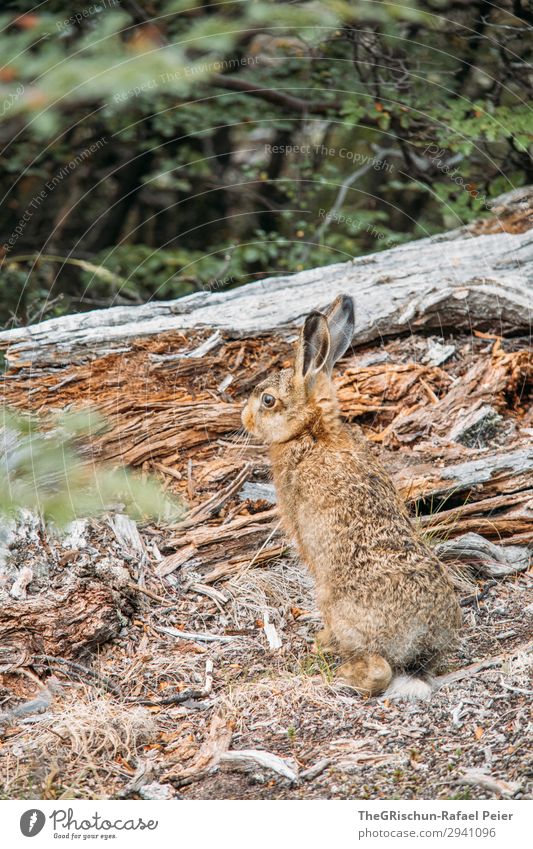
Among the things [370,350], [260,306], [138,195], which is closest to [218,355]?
[260,306]

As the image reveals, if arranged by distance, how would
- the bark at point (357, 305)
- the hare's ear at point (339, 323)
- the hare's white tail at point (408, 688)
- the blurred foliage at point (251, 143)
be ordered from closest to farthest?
1. the hare's white tail at point (408, 688)
2. the hare's ear at point (339, 323)
3. the bark at point (357, 305)
4. the blurred foliage at point (251, 143)

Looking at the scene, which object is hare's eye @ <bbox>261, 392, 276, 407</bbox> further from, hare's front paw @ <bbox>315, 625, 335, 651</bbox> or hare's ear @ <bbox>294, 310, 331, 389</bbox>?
hare's front paw @ <bbox>315, 625, 335, 651</bbox>

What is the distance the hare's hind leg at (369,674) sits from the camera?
4.54 meters

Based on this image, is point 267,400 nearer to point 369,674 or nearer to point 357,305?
point 369,674

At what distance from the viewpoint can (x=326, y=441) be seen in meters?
5.16

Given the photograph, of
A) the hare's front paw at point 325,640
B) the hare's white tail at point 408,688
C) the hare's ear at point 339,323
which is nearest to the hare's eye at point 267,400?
the hare's ear at point 339,323

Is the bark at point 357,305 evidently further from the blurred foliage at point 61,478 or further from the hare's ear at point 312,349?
the hare's ear at point 312,349

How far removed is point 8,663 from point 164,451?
5.73 feet

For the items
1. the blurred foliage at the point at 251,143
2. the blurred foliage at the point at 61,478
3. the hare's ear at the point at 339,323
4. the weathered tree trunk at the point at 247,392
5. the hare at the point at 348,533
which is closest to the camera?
the blurred foliage at the point at 61,478

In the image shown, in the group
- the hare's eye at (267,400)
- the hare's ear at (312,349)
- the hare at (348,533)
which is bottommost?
the hare at (348,533)

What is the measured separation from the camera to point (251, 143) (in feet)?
32.9

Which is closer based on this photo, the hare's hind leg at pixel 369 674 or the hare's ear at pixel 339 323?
the hare's hind leg at pixel 369 674

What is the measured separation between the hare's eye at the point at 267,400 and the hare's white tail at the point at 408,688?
64.9 inches
